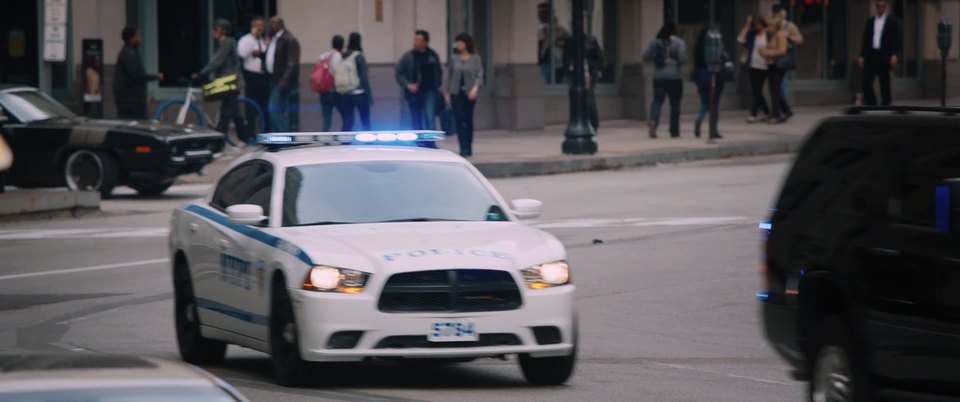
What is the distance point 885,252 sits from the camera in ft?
26.0

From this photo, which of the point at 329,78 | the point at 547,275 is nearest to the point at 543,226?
the point at 329,78

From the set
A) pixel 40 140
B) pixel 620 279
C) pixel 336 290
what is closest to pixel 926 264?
pixel 336 290

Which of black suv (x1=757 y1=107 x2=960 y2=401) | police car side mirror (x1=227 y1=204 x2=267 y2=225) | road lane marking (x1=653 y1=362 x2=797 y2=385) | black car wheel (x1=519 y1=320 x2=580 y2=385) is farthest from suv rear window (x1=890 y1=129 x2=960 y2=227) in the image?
police car side mirror (x1=227 y1=204 x2=267 y2=225)

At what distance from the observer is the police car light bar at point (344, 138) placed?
11719 mm

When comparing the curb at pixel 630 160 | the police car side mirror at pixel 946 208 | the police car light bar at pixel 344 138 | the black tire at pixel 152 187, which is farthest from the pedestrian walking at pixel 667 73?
the police car side mirror at pixel 946 208

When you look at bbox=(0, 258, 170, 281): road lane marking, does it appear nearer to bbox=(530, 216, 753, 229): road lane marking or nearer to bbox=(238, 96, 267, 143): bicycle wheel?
bbox=(530, 216, 753, 229): road lane marking

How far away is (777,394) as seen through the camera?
10.3 metres

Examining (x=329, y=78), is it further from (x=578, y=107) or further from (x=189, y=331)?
(x=189, y=331)

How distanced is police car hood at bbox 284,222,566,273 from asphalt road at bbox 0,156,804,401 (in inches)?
28.5

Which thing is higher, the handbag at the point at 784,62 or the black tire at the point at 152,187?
the handbag at the point at 784,62

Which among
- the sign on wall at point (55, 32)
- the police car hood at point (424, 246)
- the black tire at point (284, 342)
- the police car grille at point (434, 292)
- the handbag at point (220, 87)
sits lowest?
the black tire at point (284, 342)

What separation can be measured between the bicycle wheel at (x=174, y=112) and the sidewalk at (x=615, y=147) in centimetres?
88

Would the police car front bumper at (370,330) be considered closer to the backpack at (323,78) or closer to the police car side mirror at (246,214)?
the police car side mirror at (246,214)

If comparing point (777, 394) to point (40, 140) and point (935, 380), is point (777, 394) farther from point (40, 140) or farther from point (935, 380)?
point (40, 140)
